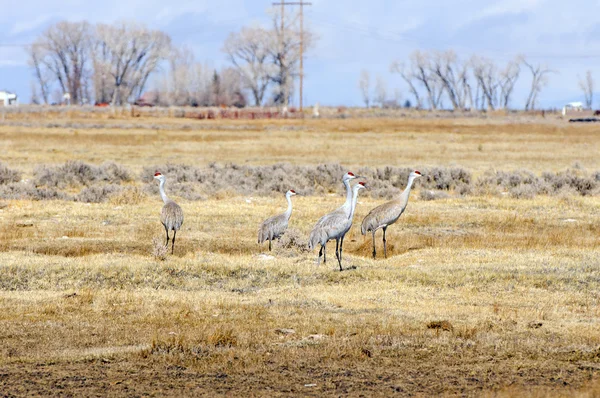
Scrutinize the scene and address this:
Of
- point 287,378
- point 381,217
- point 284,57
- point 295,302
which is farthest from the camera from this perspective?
point 284,57

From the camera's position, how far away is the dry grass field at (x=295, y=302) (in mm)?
9648

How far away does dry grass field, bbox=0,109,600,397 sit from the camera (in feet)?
31.7

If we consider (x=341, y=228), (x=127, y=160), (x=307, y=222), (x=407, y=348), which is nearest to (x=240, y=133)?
(x=127, y=160)

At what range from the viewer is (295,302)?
44.4ft

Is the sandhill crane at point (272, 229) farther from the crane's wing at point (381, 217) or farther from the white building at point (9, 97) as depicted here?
the white building at point (9, 97)

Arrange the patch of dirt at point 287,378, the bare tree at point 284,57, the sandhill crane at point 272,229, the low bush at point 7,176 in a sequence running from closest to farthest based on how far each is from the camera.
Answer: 1. the patch of dirt at point 287,378
2. the sandhill crane at point 272,229
3. the low bush at point 7,176
4. the bare tree at point 284,57

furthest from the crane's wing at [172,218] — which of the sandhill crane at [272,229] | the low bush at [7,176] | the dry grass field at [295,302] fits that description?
the low bush at [7,176]

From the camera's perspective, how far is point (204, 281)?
15219 millimetres

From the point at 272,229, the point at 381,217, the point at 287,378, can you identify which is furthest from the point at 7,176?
the point at 287,378

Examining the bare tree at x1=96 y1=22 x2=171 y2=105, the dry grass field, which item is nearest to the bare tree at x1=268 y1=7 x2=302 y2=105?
the bare tree at x1=96 y1=22 x2=171 y2=105

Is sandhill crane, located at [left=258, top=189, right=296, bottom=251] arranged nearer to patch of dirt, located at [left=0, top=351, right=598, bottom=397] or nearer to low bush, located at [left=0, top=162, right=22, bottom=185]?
patch of dirt, located at [left=0, top=351, right=598, bottom=397]

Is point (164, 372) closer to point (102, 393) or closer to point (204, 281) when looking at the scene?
point (102, 393)

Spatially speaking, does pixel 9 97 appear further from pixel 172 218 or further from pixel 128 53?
pixel 172 218

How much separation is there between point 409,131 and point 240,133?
13388 mm
